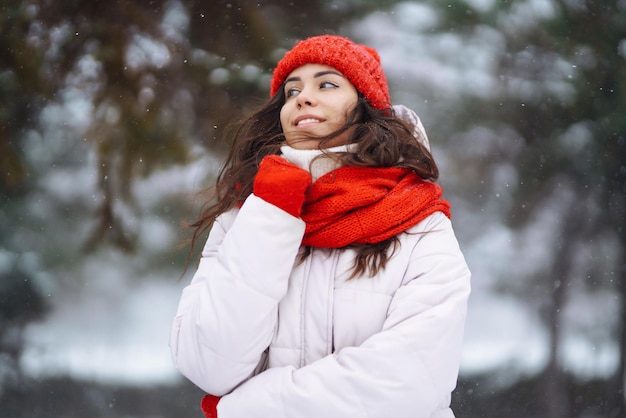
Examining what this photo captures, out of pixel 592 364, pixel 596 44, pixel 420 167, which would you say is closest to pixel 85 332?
pixel 420 167

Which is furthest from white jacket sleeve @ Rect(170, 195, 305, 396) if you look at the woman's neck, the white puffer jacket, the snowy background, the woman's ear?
the snowy background

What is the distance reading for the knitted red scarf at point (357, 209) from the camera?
38.5 inches

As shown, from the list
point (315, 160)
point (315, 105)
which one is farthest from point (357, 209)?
point (315, 105)

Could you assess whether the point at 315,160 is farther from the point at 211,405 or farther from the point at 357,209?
the point at 211,405

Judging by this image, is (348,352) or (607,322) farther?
(607,322)

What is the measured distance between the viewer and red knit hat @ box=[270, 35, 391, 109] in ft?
3.76

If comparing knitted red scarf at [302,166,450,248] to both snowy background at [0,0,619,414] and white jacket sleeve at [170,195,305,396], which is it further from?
snowy background at [0,0,619,414]

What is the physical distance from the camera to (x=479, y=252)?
96.7 inches

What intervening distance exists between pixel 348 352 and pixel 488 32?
6.25ft

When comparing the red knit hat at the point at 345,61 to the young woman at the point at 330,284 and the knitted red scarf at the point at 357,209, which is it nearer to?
the young woman at the point at 330,284

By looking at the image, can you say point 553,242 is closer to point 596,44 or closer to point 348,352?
point 596,44

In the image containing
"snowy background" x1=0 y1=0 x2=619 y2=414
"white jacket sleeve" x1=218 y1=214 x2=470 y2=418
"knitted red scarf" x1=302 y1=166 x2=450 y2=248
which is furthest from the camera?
"snowy background" x1=0 y1=0 x2=619 y2=414

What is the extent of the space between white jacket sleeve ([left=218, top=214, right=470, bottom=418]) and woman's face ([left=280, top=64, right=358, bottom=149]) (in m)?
0.32

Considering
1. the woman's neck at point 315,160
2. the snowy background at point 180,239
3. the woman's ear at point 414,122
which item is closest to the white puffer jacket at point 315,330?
the woman's neck at point 315,160
